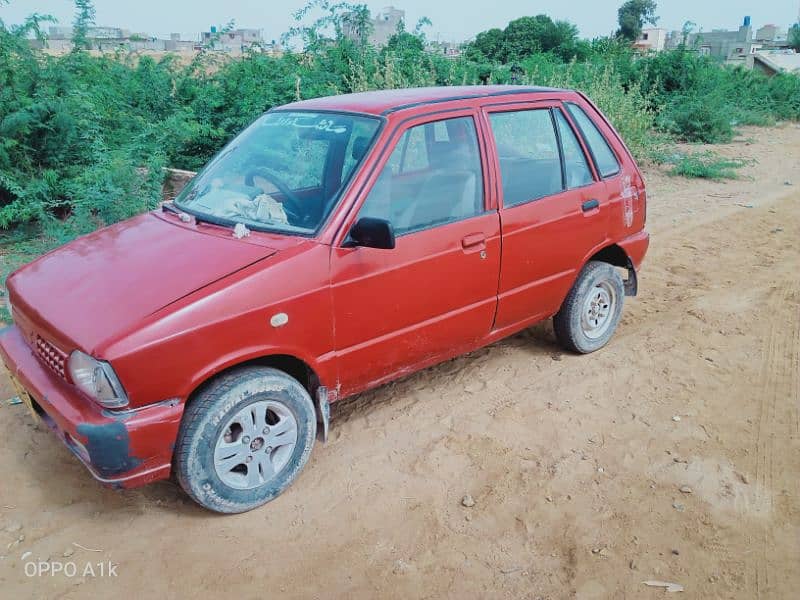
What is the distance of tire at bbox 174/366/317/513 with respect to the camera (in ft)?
9.37

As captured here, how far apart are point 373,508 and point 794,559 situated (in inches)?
73.6

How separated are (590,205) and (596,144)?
1.55 feet

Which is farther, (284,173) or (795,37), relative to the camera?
(795,37)

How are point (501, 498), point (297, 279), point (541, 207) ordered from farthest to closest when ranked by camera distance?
point (541, 207) < point (501, 498) < point (297, 279)

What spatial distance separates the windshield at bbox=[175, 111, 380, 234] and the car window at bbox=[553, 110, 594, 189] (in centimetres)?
143

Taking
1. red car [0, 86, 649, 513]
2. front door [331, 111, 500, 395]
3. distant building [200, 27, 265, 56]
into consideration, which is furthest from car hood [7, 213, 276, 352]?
distant building [200, 27, 265, 56]

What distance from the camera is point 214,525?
3059 millimetres

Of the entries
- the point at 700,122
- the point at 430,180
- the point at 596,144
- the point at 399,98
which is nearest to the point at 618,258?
the point at 596,144

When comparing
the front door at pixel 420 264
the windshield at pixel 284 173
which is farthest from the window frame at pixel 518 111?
the windshield at pixel 284 173

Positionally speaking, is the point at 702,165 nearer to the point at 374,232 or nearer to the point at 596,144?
the point at 596,144

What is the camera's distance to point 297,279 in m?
3.03

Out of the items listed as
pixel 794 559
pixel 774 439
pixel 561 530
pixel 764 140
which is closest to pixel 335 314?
pixel 561 530

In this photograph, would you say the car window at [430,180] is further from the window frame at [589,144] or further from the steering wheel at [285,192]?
the window frame at [589,144]

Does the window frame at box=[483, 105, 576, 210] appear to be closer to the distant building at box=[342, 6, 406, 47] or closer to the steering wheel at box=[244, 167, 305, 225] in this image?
the steering wheel at box=[244, 167, 305, 225]
